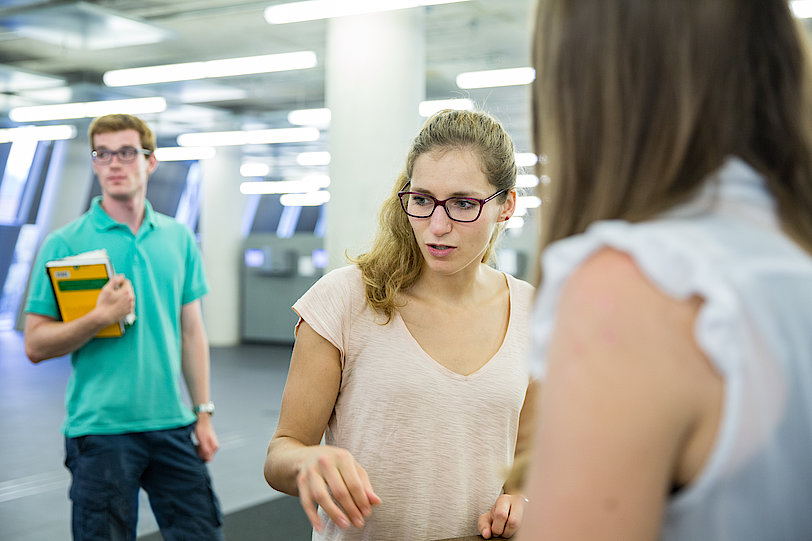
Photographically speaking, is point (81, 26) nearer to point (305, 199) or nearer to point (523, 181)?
point (523, 181)

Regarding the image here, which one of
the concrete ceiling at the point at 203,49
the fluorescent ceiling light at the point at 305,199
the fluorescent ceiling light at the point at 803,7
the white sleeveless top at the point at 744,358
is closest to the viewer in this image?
the white sleeveless top at the point at 744,358

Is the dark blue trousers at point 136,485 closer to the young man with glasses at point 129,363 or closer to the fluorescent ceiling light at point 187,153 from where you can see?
the young man with glasses at point 129,363

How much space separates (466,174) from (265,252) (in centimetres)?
1213

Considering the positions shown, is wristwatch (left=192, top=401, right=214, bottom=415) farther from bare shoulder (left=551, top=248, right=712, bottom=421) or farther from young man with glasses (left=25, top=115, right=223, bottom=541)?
bare shoulder (left=551, top=248, right=712, bottom=421)

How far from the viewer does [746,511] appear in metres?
0.60

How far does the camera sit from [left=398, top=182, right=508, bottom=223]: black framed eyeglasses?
1736 mm

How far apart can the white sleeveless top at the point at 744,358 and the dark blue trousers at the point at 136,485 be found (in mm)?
2315

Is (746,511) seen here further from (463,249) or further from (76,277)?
(76,277)

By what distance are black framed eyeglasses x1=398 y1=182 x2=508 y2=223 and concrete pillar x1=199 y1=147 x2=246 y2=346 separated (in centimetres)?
1216

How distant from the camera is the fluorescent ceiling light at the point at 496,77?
8.65 meters

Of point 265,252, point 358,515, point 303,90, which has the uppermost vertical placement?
point 303,90


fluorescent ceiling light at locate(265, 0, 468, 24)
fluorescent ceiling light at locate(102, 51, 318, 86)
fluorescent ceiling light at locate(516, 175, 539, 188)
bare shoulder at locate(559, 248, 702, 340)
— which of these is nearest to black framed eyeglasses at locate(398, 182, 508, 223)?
fluorescent ceiling light at locate(516, 175, 539, 188)

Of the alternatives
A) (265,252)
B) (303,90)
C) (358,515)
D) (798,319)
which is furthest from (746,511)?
(265,252)

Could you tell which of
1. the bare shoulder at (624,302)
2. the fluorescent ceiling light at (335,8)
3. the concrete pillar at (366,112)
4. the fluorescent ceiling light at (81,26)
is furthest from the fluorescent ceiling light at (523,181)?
the fluorescent ceiling light at (81,26)
